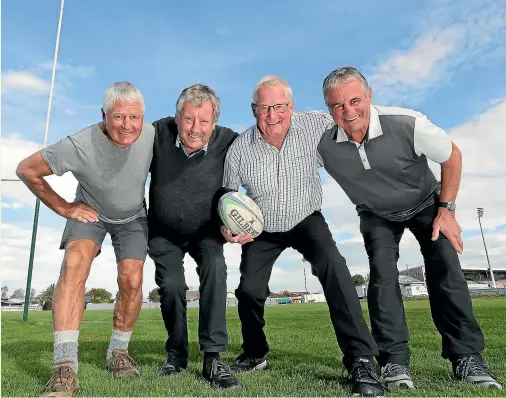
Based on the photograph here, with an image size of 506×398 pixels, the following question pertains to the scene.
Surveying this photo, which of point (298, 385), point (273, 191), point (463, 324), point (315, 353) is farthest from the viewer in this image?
point (315, 353)

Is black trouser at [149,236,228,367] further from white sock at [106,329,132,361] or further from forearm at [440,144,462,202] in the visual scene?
forearm at [440,144,462,202]

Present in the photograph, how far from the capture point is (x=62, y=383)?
138 inches

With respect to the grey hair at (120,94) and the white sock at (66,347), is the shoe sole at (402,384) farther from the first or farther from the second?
the grey hair at (120,94)

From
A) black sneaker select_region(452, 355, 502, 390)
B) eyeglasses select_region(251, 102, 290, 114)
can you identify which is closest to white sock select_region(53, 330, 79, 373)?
eyeglasses select_region(251, 102, 290, 114)

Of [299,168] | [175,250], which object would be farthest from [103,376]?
[299,168]

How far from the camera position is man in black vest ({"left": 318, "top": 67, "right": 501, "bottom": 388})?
385 cm

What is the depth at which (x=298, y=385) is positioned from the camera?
Result: 12.0 feet

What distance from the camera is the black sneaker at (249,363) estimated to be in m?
4.53

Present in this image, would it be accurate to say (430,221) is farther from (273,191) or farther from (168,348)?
(168,348)

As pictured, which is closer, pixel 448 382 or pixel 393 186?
pixel 448 382

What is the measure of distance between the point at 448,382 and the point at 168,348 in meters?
2.37

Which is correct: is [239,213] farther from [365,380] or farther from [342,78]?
[365,380]

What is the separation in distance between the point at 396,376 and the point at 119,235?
2.62 metres

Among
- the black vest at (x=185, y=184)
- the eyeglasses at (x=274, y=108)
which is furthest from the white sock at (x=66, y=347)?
the eyeglasses at (x=274, y=108)
